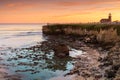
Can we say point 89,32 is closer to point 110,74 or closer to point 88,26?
point 88,26

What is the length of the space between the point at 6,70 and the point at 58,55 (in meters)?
8.12

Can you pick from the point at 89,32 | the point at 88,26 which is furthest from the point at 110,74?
the point at 88,26

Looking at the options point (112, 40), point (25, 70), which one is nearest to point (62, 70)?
point (25, 70)

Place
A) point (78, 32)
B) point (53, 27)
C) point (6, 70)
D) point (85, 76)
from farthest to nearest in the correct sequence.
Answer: point (53, 27) < point (78, 32) < point (6, 70) < point (85, 76)

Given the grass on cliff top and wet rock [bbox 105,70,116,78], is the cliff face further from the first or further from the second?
wet rock [bbox 105,70,116,78]

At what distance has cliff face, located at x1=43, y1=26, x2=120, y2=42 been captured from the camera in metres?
35.4

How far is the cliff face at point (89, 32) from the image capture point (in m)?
35.4

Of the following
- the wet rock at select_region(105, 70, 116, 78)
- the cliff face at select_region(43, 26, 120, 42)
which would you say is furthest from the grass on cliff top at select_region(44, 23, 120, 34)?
the wet rock at select_region(105, 70, 116, 78)

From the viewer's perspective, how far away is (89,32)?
1966 inches

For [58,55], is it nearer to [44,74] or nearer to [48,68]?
[48,68]

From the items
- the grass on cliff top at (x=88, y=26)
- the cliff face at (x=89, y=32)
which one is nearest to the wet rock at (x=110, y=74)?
the cliff face at (x=89, y=32)

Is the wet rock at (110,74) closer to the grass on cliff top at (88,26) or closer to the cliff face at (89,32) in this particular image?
the cliff face at (89,32)

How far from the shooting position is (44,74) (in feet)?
58.4

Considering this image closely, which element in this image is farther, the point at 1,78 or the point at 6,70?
the point at 6,70
